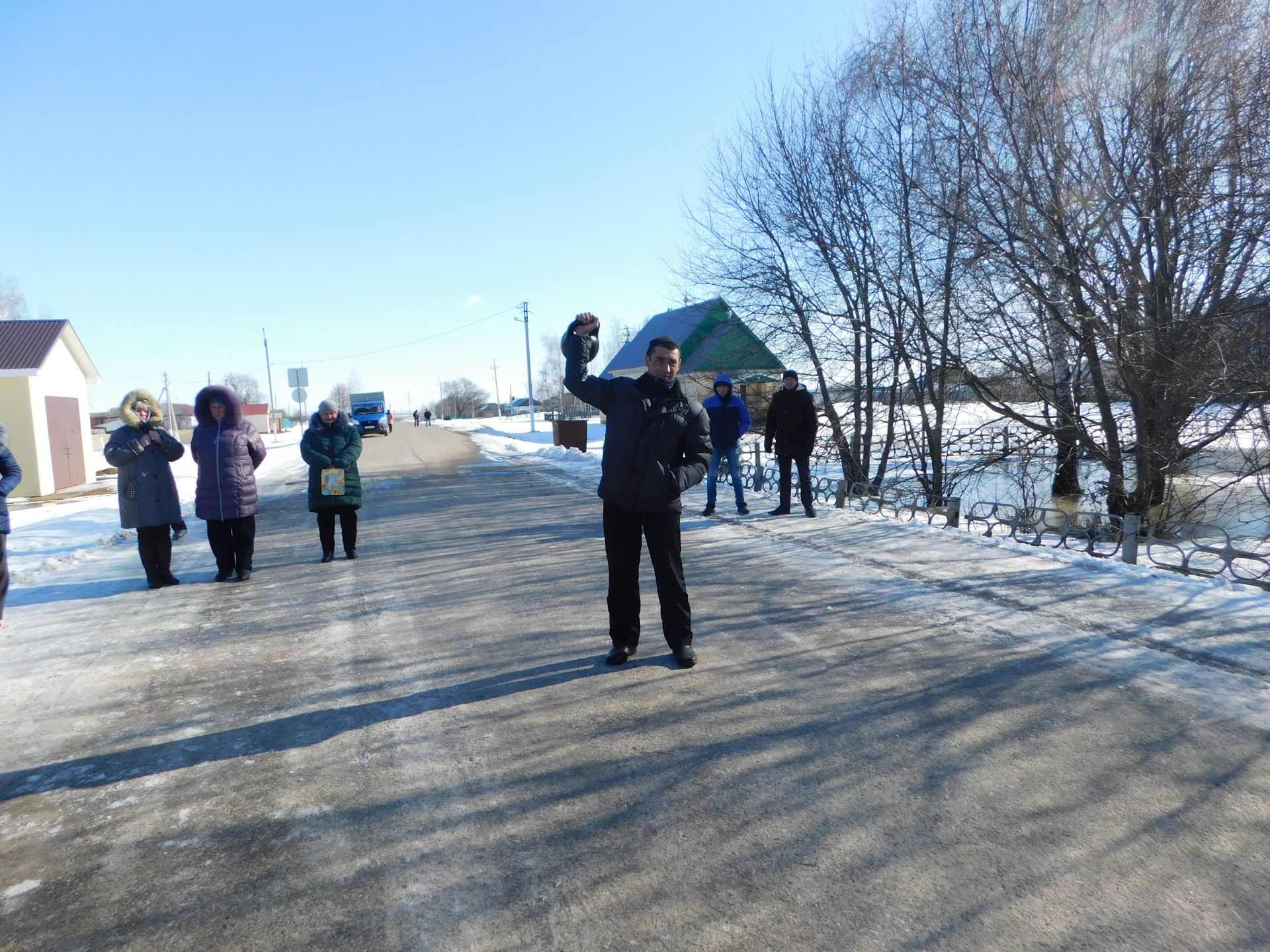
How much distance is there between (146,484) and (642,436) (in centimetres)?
484

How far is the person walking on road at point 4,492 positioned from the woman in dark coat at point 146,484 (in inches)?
31.2

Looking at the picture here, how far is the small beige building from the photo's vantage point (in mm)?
18672

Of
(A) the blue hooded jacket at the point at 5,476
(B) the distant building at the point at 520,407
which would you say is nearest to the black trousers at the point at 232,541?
(A) the blue hooded jacket at the point at 5,476

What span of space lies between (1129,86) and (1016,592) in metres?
7.73

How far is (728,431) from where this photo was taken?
32.9 ft

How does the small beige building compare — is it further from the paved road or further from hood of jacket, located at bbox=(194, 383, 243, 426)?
the paved road

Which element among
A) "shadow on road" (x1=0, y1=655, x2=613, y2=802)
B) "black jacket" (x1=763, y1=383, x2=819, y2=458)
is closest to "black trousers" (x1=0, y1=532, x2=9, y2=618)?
"shadow on road" (x1=0, y1=655, x2=613, y2=802)

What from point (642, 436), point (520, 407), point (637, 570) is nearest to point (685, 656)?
point (637, 570)

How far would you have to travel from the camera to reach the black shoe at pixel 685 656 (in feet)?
14.5

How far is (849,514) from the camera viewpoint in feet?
32.8

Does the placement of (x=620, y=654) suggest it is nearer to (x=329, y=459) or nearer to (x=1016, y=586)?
→ (x=1016, y=586)

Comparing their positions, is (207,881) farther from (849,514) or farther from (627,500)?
(849,514)

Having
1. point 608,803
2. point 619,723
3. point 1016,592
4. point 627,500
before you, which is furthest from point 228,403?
point 1016,592

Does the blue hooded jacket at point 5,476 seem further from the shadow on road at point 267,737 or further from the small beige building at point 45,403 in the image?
the small beige building at point 45,403
